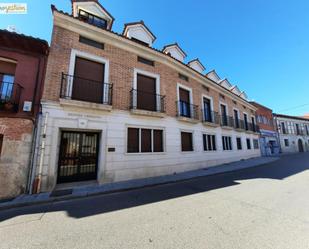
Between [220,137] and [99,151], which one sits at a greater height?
[220,137]

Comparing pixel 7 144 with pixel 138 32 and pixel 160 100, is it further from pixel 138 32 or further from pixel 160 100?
pixel 138 32

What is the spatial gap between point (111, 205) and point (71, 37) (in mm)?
7710

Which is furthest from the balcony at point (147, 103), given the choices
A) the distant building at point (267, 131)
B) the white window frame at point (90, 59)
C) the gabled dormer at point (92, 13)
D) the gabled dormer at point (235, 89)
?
the distant building at point (267, 131)

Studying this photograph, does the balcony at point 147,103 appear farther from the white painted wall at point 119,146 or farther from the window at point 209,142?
the window at point 209,142

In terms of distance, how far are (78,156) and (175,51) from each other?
Answer: 1028cm

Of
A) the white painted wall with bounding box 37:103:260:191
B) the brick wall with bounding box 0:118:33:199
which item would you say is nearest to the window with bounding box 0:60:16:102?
the brick wall with bounding box 0:118:33:199

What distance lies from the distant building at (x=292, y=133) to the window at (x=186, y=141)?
24.7m

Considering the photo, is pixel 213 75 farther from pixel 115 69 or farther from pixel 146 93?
pixel 115 69

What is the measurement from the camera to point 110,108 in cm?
714

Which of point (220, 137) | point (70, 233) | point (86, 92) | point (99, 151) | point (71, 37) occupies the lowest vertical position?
point (70, 233)

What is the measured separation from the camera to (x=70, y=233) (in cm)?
301

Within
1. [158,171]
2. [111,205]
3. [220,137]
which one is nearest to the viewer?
[111,205]

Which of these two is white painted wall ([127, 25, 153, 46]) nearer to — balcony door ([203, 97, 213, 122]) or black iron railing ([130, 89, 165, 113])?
black iron railing ([130, 89, 165, 113])

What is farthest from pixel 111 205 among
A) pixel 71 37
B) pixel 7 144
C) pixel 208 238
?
pixel 71 37
